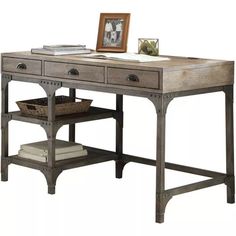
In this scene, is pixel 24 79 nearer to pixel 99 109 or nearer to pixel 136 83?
→ pixel 99 109

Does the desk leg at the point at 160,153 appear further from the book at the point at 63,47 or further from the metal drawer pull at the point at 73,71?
the book at the point at 63,47

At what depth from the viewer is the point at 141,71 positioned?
6281 millimetres

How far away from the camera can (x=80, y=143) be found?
758cm

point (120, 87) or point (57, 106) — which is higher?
point (120, 87)

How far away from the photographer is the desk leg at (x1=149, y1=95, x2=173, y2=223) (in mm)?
6211

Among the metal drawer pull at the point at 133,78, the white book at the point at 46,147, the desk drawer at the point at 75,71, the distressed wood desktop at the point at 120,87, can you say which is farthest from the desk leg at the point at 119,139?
the metal drawer pull at the point at 133,78

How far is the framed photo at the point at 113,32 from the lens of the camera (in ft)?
23.6

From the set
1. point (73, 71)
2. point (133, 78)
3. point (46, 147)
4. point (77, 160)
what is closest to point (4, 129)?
point (46, 147)

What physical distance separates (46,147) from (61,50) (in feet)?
2.64

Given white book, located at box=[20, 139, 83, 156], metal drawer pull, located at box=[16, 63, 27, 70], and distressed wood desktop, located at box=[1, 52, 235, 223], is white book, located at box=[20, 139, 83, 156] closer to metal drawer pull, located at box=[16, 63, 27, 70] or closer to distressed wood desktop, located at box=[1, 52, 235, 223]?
distressed wood desktop, located at box=[1, 52, 235, 223]

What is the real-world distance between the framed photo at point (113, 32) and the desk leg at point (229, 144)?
100cm

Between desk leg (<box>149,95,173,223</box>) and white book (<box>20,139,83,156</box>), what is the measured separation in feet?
3.99

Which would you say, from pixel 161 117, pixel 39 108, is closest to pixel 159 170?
pixel 161 117

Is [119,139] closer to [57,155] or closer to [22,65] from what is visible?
[57,155]
